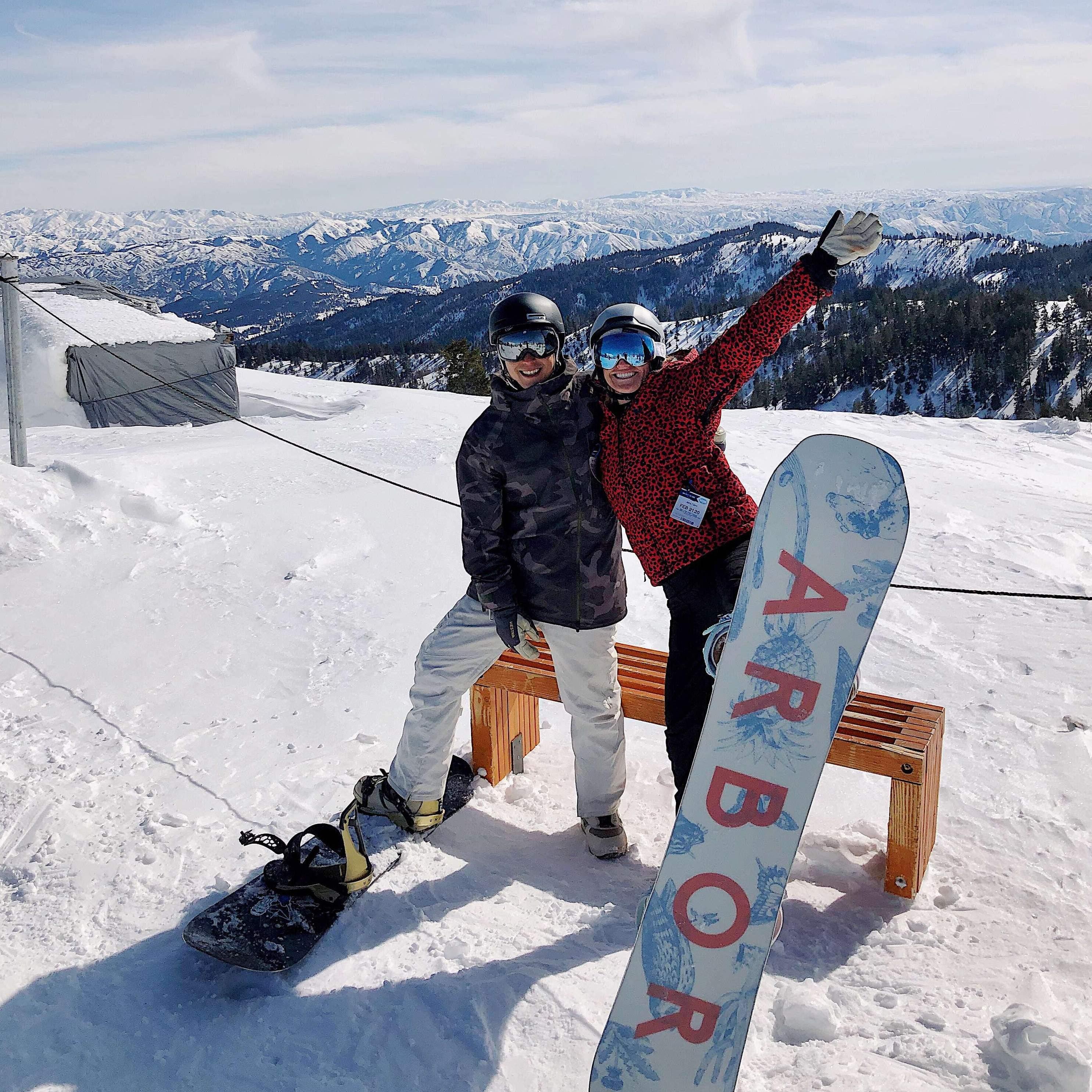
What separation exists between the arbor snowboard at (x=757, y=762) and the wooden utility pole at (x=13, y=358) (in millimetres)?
6505

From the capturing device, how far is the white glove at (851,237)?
2008mm

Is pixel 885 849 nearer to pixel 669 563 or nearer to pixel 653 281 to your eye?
pixel 669 563

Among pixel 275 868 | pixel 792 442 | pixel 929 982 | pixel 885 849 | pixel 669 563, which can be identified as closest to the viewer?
pixel 929 982

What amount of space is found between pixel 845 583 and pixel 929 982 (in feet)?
3.54

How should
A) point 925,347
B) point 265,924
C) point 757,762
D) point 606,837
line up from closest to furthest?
Result: point 757,762 → point 265,924 → point 606,837 → point 925,347

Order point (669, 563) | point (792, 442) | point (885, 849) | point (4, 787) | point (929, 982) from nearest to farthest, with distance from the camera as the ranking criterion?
1. point (929, 982)
2. point (669, 563)
3. point (885, 849)
4. point (4, 787)
5. point (792, 442)

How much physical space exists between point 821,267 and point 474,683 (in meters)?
1.62

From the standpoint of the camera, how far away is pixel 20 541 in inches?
201

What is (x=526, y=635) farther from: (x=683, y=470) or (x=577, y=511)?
(x=683, y=470)

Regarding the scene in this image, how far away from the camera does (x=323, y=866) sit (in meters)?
2.40

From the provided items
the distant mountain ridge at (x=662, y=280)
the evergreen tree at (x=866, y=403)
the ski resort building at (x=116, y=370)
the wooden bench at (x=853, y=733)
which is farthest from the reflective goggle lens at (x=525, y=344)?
the distant mountain ridge at (x=662, y=280)

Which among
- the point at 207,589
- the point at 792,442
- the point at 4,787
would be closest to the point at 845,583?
the point at 4,787

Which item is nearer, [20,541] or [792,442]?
[20,541]

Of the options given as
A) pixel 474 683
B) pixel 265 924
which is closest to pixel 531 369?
pixel 474 683
